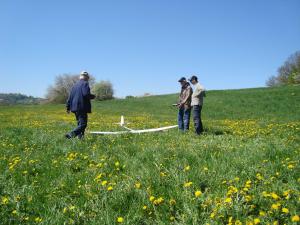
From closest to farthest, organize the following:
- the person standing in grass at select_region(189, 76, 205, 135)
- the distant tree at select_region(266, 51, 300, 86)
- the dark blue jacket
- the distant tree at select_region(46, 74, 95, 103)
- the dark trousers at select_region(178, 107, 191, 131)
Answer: the dark blue jacket → the person standing in grass at select_region(189, 76, 205, 135) → the dark trousers at select_region(178, 107, 191, 131) → the distant tree at select_region(266, 51, 300, 86) → the distant tree at select_region(46, 74, 95, 103)

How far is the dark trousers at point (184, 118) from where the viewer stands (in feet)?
40.2

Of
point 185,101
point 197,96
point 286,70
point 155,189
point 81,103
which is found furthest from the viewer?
point 286,70

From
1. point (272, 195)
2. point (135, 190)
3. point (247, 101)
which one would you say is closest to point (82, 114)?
point (135, 190)

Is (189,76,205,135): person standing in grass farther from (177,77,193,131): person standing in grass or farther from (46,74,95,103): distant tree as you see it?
(46,74,95,103): distant tree

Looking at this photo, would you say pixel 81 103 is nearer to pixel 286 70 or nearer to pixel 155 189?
pixel 155 189

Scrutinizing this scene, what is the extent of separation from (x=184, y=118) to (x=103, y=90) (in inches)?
3240

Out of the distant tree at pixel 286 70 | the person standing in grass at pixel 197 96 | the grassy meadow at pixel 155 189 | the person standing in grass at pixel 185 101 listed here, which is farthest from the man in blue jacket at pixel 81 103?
the distant tree at pixel 286 70

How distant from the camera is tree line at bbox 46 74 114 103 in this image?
9269 cm

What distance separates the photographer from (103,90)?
93.1 meters

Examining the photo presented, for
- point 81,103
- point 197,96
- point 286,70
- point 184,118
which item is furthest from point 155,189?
point 286,70

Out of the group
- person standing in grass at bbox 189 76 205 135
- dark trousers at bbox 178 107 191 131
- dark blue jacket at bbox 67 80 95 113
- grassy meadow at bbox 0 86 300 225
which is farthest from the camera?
dark trousers at bbox 178 107 191 131

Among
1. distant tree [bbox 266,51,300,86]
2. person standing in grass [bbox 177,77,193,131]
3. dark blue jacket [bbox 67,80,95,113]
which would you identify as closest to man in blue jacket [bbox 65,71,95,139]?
dark blue jacket [bbox 67,80,95,113]

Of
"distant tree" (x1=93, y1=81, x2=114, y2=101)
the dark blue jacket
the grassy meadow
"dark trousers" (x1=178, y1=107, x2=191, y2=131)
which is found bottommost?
the grassy meadow

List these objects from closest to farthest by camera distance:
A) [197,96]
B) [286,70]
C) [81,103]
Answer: [81,103] → [197,96] → [286,70]
